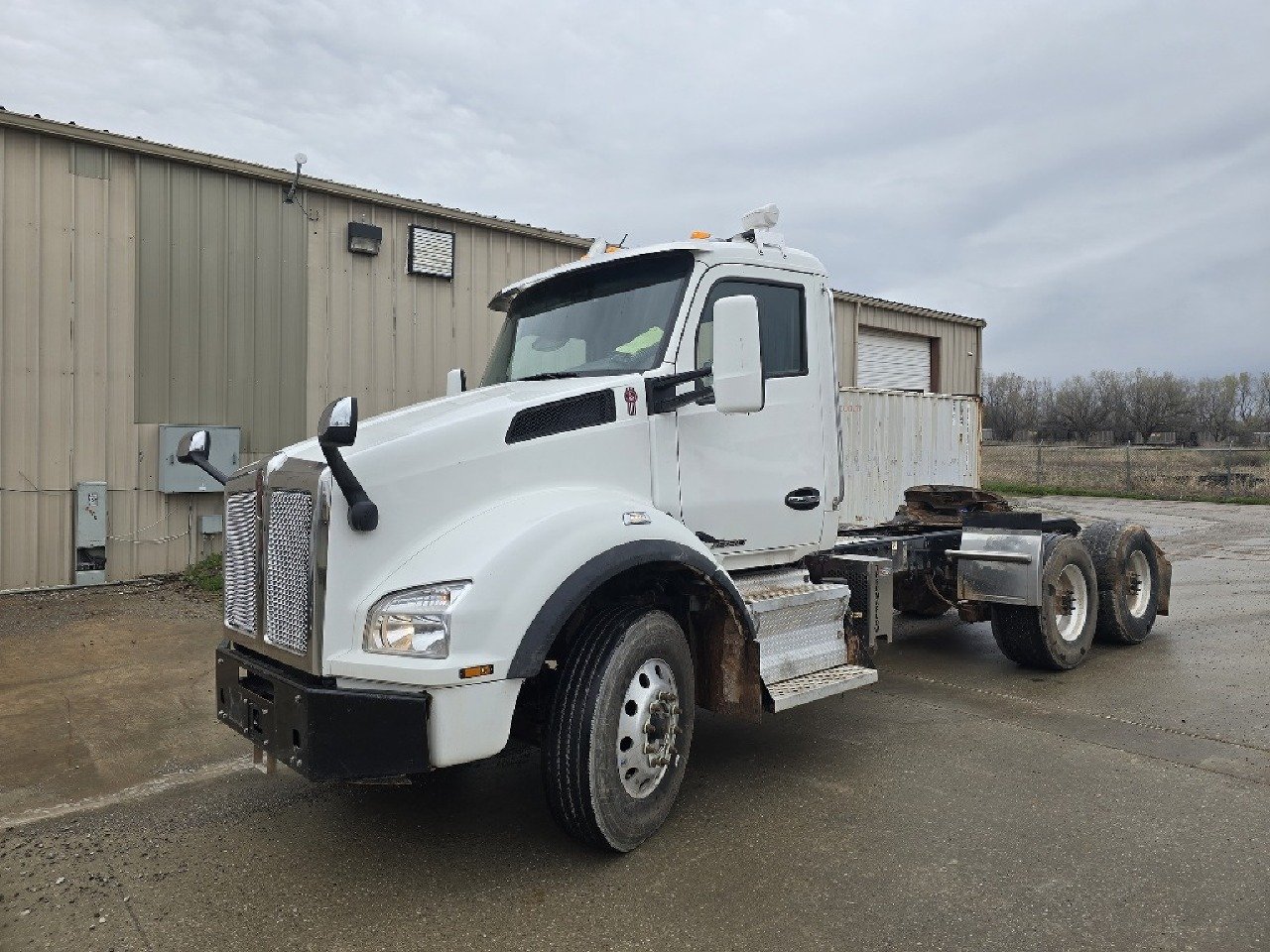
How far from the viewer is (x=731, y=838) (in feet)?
12.6

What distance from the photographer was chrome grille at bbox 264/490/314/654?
3260mm

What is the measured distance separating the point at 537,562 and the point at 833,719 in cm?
299

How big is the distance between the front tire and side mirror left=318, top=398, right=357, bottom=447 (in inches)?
209

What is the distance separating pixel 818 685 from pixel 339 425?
277cm

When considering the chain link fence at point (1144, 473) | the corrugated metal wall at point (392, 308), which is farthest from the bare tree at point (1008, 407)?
the corrugated metal wall at point (392, 308)

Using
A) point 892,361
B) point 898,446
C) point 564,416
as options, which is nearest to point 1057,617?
point 898,446

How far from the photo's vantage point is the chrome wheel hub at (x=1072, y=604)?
6.93m

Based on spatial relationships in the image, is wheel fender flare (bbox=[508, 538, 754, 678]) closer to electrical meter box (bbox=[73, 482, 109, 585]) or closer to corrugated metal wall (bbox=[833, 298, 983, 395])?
electrical meter box (bbox=[73, 482, 109, 585])

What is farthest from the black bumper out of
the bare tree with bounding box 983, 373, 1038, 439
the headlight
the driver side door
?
the bare tree with bounding box 983, 373, 1038, 439

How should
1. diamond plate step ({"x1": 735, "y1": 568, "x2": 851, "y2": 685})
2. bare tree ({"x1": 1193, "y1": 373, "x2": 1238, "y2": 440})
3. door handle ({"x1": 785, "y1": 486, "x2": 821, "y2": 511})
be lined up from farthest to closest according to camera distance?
bare tree ({"x1": 1193, "y1": 373, "x2": 1238, "y2": 440}), door handle ({"x1": 785, "y1": 486, "x2": 821, "y2": 511}), diamond plate step ({"x1": 735, "y1": 568, "x2": 851, "y2": 685})

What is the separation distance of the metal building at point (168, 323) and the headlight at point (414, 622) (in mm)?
7663

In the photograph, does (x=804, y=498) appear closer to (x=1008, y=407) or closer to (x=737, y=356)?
(x=737, y=356)

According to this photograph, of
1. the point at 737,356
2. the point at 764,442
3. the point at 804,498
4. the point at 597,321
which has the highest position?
the point at 597,321

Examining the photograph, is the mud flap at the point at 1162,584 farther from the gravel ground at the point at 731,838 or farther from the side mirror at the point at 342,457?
the side mirror at the point at 342,457
